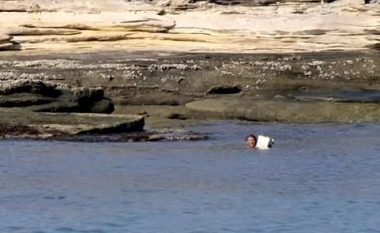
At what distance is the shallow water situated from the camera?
12055 millimetres

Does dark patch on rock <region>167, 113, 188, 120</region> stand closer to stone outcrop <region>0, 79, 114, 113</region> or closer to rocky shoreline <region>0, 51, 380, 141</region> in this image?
rocky shoreline <region>0, 51, 380, 141</region>

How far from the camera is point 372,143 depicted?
18859 mm

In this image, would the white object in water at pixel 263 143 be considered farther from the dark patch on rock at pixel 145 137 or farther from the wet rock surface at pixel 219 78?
the wet rock surface at pixel 219 78

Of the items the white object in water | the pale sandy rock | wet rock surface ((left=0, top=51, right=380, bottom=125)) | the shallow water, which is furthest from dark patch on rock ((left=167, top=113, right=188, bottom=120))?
the pale sandy rock

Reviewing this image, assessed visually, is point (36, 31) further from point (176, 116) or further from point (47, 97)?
point (47, 97)

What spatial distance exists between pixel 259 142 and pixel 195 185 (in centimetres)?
397

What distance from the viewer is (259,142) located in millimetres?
18266

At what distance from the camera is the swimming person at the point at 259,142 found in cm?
1822

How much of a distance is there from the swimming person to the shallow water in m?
0.19

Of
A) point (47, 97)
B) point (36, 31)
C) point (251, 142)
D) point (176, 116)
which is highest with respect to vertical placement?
point (36, 31)

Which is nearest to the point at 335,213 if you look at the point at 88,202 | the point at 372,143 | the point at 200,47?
the point at 88,202

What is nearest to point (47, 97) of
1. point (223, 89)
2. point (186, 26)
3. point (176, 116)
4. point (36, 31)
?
point (176, 116)

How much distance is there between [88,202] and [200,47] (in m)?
11.7

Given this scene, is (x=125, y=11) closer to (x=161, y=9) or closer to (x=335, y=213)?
(x=161, y=9)
